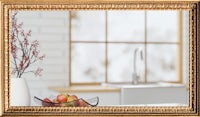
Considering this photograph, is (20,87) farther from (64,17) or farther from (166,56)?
(166,56)

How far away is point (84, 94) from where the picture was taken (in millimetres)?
1681

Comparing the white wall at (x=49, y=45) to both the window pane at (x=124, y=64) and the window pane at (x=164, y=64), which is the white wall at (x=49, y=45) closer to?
the window pane at (x=124, y=64)

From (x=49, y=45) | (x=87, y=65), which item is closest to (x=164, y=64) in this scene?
(x=87, y=65)

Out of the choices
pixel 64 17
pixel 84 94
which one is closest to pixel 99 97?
pixel 84 94

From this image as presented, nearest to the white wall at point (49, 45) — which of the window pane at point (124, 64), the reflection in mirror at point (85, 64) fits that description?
the reflection in mirror at point (85, 64)

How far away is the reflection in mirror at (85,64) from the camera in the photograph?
166 cm

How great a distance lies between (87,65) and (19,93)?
0.23m

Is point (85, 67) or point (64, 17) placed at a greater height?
point (64, 17)

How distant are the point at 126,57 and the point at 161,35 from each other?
0.18 m

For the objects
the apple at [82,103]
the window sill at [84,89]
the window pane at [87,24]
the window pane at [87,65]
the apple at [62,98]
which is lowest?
the apple at [82,103]

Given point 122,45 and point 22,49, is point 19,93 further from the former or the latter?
point 122,45

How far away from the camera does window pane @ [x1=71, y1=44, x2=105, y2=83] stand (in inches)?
65.2

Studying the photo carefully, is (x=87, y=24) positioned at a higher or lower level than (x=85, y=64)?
higher

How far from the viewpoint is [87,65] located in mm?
1720
